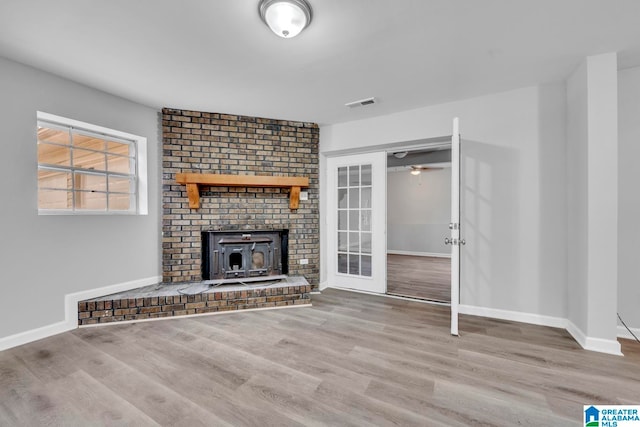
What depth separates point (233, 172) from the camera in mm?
3658

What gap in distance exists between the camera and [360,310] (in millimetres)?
3176

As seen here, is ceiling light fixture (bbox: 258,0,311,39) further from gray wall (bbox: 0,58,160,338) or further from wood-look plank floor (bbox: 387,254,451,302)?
wood-look plank floor (bbox: 387,254,451,302)

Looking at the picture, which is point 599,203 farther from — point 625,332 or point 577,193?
point 625,332

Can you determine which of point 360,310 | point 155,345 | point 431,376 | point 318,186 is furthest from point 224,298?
point 431,376

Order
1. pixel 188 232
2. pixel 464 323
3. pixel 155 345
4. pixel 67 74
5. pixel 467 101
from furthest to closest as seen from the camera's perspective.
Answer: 1. pixel 188 232
2. pixel 467 101
3. pixel 464 323
4. pixel 67 74
5. pixel 155 345

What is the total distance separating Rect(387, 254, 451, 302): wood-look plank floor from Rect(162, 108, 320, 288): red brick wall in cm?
144

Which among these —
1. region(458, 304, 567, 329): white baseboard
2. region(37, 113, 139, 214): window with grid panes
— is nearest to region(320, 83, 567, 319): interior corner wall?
region(458, 304, 567, 329): white baseboard

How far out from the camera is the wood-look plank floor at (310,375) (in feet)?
4.99

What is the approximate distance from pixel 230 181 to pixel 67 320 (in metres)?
2.20

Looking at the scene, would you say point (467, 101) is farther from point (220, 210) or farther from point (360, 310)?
point (220, 210)

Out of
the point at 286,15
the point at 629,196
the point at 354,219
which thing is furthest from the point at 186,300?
the point at 629,196

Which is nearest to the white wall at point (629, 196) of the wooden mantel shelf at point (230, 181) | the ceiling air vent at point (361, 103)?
the ceiling air vent at point (361, 103)

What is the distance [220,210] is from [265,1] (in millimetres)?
2617

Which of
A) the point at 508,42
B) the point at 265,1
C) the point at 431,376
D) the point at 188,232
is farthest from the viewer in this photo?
the point at 188,232
